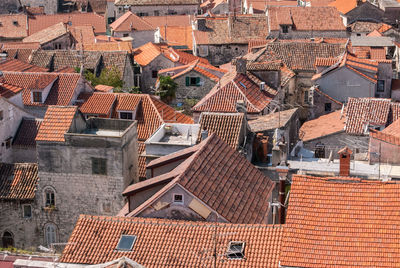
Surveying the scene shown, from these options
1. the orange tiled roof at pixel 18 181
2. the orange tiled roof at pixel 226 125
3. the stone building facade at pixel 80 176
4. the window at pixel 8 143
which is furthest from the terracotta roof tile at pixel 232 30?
the stone building facade at pixel 80 176

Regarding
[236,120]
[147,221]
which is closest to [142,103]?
[236,120]

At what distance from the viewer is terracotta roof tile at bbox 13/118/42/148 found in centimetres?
4781

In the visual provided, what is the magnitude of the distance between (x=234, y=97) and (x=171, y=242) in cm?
2446

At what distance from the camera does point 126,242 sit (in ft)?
103

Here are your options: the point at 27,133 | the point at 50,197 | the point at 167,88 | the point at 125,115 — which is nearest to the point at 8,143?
the point at 27,133

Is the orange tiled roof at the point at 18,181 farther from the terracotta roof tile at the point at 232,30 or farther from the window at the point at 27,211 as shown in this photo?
the terracotta roof tile at the point at 232,30

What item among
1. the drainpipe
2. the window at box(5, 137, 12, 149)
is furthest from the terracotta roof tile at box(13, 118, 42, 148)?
the drainpipe

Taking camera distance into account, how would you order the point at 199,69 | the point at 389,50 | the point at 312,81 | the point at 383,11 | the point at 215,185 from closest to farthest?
the point at 215,185 → the point at 312,81 → the point at 199,69 → the point at 389,50 → the point at 383,11

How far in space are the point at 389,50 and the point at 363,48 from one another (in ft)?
21.6

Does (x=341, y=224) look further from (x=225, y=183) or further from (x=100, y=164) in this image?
(x=100, y=164)

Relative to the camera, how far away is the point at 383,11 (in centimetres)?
9512

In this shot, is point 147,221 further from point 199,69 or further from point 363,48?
point 363,48

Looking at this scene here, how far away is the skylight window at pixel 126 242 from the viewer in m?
31.0

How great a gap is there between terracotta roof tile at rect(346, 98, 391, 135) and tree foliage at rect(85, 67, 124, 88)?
22.9 meters
